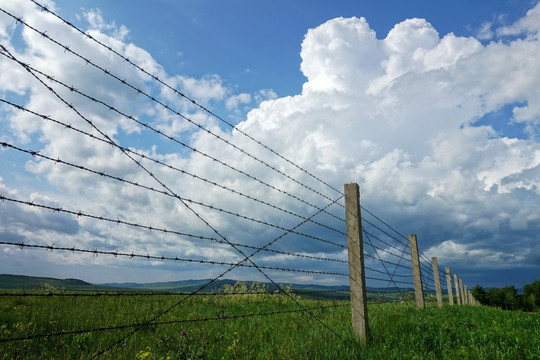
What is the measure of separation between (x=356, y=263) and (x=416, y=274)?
7.12 meters

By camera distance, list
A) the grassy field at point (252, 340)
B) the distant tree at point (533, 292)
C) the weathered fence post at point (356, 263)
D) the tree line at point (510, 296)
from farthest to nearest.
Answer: the tree line at point (510, 296), the distant tree at point (533, 292), the weathered fence post at point (356, 263), the grassy field at point (252, 340)

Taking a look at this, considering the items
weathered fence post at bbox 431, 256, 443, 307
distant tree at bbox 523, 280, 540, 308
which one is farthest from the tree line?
weathered fence post at bbox 431, 256, 443, 307

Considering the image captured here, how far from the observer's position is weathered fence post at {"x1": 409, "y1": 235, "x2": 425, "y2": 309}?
11.3 metres

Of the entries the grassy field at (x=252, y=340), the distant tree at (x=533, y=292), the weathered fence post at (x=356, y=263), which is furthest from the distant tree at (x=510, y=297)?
the weathered fence post at (x=356, y=263)

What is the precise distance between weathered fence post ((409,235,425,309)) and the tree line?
32.3 metres

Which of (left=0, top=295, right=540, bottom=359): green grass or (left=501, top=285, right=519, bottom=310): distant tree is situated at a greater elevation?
(left=501, top=285, right=519, bottom=310): distant tree

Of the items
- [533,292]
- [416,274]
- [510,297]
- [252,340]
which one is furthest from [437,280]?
[533,292]

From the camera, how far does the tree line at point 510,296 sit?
120 ft

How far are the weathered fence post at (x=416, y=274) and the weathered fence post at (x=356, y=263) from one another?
21.7 ft

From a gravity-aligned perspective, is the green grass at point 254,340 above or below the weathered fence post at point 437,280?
below

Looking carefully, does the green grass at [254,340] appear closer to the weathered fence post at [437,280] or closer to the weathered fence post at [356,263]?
the weathered fence post at [356,263]

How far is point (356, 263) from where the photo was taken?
224 inches

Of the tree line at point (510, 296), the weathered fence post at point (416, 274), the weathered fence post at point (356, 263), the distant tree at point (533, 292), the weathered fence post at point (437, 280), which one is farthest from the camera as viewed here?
the tree line at point (510, 296)

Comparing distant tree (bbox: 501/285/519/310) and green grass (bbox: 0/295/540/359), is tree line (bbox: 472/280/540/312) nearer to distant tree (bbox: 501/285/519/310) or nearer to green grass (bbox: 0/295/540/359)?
distant tree (bbox: 501/285/519/310)
